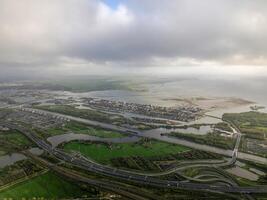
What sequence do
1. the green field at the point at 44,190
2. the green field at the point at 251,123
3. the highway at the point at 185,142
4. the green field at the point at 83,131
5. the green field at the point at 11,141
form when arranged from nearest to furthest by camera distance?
the green field at the point at 44,190 → the highway at the point at 185,142 → the green field at the point at 11,141 → the green field at the point at 83,131 → the green field at the point at 251,123

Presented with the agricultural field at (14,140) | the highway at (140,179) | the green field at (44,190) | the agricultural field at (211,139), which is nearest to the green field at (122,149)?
the highway at (140,179)

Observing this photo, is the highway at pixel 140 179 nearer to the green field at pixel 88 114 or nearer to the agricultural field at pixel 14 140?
the agricultural field at pixel 14 140

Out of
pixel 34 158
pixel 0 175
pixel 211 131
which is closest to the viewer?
pixel 0 175

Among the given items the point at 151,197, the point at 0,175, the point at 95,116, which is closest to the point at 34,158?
the point at 0,175

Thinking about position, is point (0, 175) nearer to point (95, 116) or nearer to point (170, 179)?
point (170, 179)

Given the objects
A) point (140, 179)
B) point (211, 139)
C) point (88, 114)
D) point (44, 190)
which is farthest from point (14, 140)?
point (211, 139)

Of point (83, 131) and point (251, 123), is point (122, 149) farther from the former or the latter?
point (251, 123)
